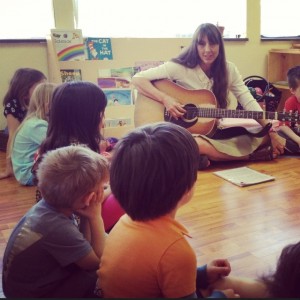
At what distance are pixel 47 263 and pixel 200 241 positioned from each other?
2.74 feet

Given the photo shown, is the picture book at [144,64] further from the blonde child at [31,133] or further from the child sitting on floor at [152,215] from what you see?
the child sitting on floor at [152,215]

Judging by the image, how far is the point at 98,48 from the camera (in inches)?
144

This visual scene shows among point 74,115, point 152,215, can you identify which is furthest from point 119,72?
point 152,215

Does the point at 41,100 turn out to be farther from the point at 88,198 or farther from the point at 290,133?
the point at 290,133

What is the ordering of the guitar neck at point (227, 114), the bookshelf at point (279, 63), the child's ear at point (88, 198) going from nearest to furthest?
the child's ear at point (88, 198)
the guitar neck at point (227, 114)
the bookshelf at point (279, 63)

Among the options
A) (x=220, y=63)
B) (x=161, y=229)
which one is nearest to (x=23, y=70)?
(x=220, y=63)

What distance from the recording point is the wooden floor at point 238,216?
5.53 ft

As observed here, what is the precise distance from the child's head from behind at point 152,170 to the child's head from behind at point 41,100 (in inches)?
53.7

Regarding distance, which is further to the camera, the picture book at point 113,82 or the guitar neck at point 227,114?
the picture book at point 113,82

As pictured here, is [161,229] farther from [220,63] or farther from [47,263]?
[220,63]

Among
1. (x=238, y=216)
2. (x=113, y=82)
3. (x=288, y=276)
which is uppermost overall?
(x=113, y=82)

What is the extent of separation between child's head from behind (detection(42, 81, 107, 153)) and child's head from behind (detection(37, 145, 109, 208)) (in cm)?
43

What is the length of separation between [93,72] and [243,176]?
1.70 m

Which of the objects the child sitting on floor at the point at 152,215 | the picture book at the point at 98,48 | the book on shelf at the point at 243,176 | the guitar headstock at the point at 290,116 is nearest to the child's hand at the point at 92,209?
the child sitting on floor at the point at 152,215
